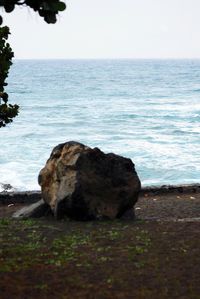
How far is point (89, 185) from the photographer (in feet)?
46.4

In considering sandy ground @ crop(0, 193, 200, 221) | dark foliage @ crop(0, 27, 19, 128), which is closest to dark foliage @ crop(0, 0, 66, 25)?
dark foliage @ crop(0, 27, 19, 128)

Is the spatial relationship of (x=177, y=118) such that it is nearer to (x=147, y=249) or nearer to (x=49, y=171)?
(x=49, y=171)

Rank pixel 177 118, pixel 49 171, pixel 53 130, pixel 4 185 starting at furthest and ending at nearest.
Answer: pixel 177 118 < pixel 53 130 < pixel 4 185 < pixel 49 171

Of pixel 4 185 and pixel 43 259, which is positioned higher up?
pixel 43 259

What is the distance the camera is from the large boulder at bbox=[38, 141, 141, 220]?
13945 mm

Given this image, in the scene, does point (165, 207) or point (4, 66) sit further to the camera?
point (165, 207)

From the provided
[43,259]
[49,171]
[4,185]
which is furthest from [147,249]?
[4,185]

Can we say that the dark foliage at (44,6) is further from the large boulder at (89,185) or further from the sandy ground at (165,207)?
the sandy ground at (165,207)

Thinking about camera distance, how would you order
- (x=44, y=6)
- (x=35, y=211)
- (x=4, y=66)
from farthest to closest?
1. (x=35, y=211)
2. (x=4, y=66)
3. (x=44, y=6)

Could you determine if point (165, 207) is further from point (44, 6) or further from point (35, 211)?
point (44, 6)

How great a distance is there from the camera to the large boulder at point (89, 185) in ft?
45.8

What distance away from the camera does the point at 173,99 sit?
83.2m

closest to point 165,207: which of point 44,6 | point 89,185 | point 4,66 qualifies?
point 89,185

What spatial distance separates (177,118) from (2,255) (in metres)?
49.2
